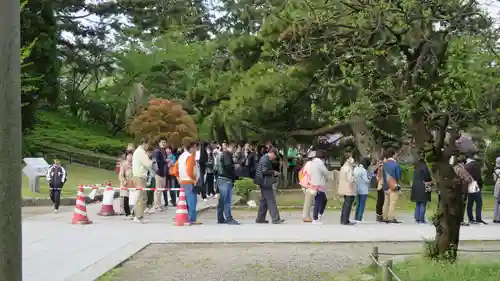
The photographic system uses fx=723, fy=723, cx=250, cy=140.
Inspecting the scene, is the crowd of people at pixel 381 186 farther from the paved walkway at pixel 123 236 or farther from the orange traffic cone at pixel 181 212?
the orange traffic cone at pixel 181 212

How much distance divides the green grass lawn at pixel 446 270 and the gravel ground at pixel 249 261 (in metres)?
0.93

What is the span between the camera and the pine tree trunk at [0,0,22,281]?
5039mm

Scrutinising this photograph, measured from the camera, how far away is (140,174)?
1600cm

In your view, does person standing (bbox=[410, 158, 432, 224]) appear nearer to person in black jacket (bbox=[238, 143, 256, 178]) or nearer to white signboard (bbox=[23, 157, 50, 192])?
person in black jacket (bbox=[238, 143, 256, 178])

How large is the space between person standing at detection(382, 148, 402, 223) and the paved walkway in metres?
0.73

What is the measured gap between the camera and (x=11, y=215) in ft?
16.8

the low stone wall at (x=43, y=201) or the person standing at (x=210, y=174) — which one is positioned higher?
the person standing at (x=210, y=174)

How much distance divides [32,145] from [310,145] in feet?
51.7

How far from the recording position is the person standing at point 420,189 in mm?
16266

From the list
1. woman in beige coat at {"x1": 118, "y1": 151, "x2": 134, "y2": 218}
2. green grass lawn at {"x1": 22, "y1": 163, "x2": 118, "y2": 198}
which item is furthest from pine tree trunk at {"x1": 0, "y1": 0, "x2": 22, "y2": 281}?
green grass lawn at {"x1": 22, "y1": 163, "x2": 118, "y2": 198}

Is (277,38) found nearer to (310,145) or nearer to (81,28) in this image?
(310,145)

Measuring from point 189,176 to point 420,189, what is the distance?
5.23 m

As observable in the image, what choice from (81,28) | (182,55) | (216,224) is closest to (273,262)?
(216,224)

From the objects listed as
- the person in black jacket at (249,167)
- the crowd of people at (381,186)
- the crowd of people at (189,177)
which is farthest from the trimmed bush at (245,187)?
the crowd of people at (381,186)
